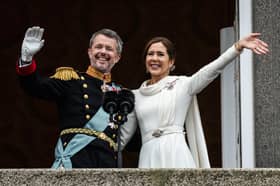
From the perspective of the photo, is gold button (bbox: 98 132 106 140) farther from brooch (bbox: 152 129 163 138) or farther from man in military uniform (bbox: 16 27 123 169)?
brooch (bbox: 152 129 163 138)

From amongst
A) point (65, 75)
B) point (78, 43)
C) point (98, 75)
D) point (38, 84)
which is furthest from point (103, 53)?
point (78, 43)

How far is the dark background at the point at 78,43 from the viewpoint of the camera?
10.6m

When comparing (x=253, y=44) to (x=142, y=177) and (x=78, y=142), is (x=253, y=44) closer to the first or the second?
(x=142, y=177)

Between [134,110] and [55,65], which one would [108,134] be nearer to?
[134,110]

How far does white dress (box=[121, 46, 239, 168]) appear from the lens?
22.0 ft

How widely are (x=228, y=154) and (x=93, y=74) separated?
138 cm

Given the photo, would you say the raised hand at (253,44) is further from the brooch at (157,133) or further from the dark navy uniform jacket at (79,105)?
the dark navy uniform jacket at (79,105)

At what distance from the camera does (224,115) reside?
782 cm

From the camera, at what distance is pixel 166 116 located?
22.2 ft

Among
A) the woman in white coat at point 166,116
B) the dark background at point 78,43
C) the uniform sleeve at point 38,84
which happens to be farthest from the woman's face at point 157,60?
the dark background at point 78,43

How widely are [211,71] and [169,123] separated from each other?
400 mm

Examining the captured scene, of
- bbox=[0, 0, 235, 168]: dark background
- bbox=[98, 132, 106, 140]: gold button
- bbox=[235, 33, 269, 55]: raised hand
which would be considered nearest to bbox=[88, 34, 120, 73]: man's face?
bbox=[98, 132, 106, 140]: gold button

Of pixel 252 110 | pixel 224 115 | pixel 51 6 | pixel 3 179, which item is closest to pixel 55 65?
pixel 51 6

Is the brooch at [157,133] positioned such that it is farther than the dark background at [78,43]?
No
